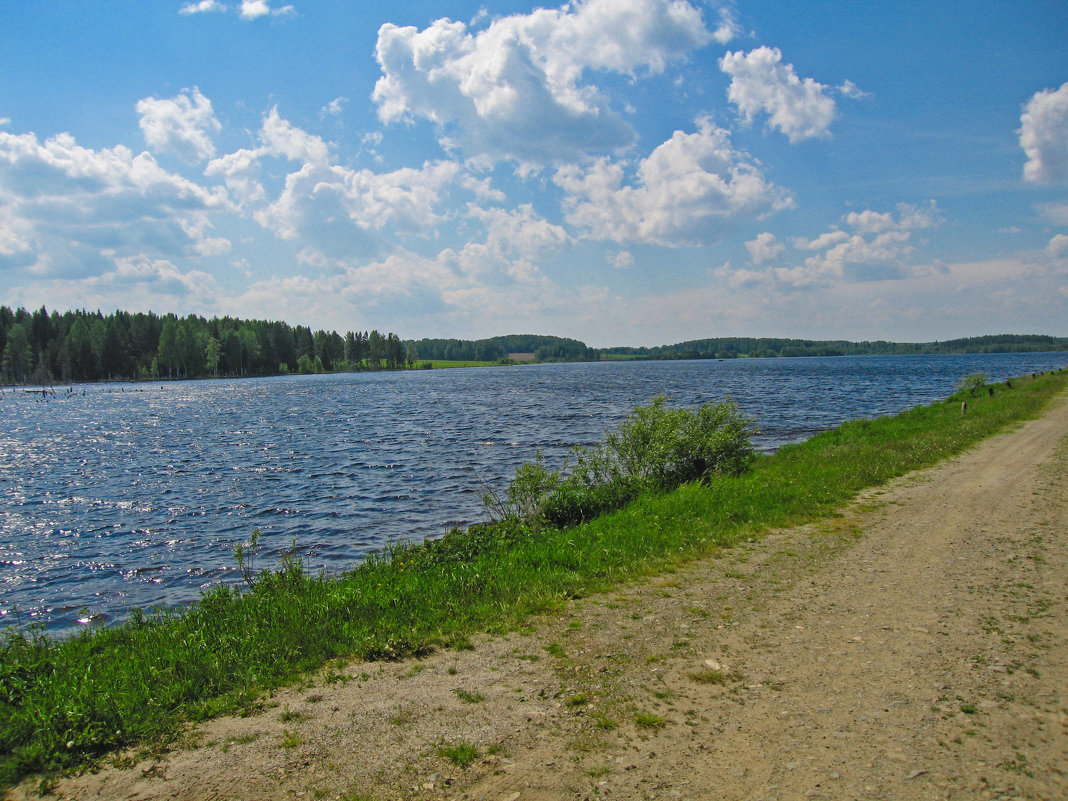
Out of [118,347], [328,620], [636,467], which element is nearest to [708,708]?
[328,620]

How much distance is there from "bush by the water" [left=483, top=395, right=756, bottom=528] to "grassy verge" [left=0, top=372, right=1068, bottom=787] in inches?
45.9

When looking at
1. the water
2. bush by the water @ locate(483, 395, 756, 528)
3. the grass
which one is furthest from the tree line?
the grass

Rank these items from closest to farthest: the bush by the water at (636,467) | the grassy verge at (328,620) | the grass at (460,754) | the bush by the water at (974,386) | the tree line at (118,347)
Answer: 1. the grass at (460,754)
2. the grassy verge at (328,620)
3. the bush by the water at (636,467)
4. the bush by the water at (974,386)
5. the tree line at (118,347)

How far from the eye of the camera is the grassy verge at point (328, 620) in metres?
5.88

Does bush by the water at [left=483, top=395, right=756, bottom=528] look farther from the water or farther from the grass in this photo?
the grass

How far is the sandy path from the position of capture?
4867 millimetres

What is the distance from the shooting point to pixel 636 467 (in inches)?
707

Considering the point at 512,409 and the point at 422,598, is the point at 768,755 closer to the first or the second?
the point at 422,598

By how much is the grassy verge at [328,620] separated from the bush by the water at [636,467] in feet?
3.83

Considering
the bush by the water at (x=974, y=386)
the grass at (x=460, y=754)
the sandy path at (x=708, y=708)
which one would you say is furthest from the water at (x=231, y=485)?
the grass at (x=460, y=754)

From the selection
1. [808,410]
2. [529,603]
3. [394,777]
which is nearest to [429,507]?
[529,603]

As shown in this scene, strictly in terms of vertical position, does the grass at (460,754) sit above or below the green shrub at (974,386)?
below

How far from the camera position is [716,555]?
35.6 feet

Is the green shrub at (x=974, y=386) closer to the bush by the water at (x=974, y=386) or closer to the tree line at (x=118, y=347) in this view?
the bush by the water at (x=974, y=386)
